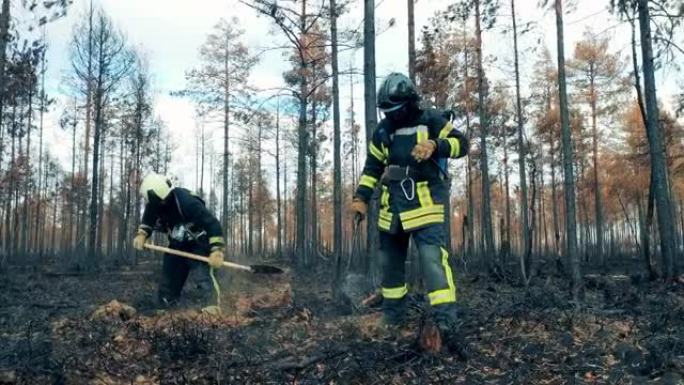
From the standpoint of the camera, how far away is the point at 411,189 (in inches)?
171

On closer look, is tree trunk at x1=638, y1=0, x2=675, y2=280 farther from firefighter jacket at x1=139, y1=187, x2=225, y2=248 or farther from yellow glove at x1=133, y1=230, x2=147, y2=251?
yellow glove at x1=133, y1=230, x2=147, y2=251

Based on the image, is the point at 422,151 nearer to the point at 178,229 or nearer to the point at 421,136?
the point at 421,136

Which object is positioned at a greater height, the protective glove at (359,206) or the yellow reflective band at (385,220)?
the protective glove at (359,206)

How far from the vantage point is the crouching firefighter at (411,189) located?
A: 4.18 meters

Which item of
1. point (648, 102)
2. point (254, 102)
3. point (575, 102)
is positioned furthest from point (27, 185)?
point (648, 102)

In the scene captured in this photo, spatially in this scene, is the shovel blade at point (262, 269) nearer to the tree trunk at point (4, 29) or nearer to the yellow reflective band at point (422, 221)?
the yellow reflective band at point (422, 221)

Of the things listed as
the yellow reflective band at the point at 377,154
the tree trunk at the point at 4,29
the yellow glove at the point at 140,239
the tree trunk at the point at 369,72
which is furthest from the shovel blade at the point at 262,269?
the tree trunk at the point at 4,29

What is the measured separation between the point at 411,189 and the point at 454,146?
451 millimetres

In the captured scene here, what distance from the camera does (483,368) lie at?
3621 mm

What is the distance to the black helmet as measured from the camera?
433 cm

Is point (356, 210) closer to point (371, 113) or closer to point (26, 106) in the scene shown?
point (371, 113)

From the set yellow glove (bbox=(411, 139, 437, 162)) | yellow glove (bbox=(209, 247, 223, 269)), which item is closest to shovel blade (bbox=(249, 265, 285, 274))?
yellow glove (bbox=(209, 247, 223, 269))

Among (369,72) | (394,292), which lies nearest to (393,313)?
(394,292)

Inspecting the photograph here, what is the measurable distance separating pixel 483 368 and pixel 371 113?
203 inches
